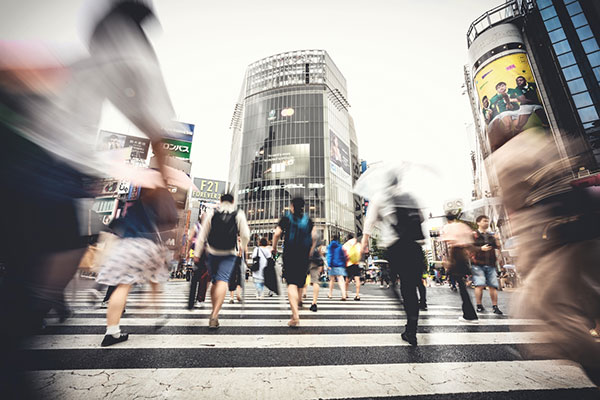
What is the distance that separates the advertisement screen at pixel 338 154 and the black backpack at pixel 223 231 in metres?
47.3

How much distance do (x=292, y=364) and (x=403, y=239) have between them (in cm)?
177

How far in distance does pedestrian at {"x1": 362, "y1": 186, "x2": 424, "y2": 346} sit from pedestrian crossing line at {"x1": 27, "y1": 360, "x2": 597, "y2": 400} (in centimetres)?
83

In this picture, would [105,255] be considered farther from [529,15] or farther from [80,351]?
[529,15]

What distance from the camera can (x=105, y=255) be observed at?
2725mm

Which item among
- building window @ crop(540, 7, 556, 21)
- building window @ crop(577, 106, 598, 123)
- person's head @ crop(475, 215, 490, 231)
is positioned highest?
building window @ crop(540, 7, 556, 21)

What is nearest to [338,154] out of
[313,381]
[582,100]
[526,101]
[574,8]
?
[526,101]

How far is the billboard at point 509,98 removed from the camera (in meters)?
26.1

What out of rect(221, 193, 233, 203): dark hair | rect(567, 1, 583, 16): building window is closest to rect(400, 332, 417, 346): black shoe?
rect(221, 193, 233, 203): dark hair

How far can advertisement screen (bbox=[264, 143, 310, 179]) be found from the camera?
49156mm

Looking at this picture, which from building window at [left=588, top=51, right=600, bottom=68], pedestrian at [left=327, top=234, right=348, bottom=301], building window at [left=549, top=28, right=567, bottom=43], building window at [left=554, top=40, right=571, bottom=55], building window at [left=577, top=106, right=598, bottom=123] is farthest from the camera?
building window at [left=549, top=28, right=567, bottom=43]

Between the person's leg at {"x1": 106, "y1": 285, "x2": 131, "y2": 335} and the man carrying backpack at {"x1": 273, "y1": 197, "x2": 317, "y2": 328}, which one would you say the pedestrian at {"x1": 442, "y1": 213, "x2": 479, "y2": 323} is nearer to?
the man carrying backpack at {"x1": 273, "y1": 197, "x2": 317, "y2": 328}

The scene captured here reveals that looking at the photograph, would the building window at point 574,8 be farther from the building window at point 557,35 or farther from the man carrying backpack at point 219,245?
the man carrying backpack at point 219,245

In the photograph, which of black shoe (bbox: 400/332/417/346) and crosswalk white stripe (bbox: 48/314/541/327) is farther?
crosswalk white stripe (bbox: 48/314/541/327)

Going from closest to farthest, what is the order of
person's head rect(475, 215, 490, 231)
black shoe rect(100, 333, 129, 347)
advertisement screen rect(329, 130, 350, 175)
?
black shoe rect(100, 333, 129, 347) → person's head rect(475, 215, 490, 231) → advertisement screen rect(329, 130, 350, 175)
